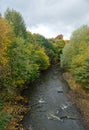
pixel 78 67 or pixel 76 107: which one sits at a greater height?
pixel 78 67

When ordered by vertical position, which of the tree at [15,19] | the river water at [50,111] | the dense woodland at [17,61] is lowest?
the river water at [50,111]

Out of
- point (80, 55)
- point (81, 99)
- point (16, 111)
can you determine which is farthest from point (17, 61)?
point (80, 55)

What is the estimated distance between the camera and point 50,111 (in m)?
38.5

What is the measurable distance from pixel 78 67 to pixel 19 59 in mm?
12659

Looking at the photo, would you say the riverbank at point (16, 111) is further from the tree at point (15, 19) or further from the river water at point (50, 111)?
the tree at point (15, 19)

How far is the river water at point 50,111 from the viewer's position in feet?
107

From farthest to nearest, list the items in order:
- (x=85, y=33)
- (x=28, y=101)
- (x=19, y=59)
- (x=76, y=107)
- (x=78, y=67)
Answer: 1. (x=85, y=33)
2. (x=78, y=67)
3. (x=19, y=59)
4. (x=28, y=101)
5. (x=76, y=107)

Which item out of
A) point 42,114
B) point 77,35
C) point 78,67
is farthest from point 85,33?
point 42,114

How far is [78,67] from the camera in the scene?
50344 mm

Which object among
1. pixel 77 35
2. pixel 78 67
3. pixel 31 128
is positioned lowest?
pixel 31 128

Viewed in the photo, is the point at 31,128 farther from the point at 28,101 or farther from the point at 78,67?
the point at 78,67

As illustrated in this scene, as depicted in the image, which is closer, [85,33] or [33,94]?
[33,94]

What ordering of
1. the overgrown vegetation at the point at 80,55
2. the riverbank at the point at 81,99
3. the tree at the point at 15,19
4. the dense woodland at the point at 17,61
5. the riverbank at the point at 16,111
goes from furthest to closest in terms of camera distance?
the tree at the point at 15,19 → the overgrown vegetation at the point at 80,55 → the dense woodland at the point at 17,61 → the riverbank at the point at 81,99 → the riverbank at the point at 16,111

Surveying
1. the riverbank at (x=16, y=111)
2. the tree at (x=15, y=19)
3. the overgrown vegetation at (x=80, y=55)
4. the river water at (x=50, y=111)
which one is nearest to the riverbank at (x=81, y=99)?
the river water at (x=50, y=111)
